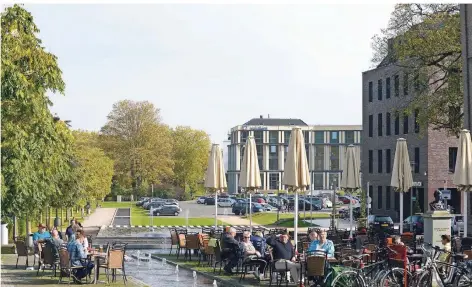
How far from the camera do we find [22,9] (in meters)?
20.9

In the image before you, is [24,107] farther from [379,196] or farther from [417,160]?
[379,196]

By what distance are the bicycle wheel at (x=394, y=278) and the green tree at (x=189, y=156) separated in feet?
342

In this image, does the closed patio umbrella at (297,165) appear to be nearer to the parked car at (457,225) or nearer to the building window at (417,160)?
the parked car at (457,225)

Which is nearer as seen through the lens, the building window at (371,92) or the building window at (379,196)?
the building window at (379,196)

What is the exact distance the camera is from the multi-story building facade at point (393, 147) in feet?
197

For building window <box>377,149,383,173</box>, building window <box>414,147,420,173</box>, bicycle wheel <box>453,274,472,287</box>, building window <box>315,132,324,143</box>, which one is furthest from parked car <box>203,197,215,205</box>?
bicycle wheel <box>453,274,472,287</box>

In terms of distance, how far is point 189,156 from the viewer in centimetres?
12319

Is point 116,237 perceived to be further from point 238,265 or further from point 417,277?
point 417,277

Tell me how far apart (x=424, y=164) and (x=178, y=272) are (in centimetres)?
4048

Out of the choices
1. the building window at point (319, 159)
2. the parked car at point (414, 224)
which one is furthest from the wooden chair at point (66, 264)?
the building window at point (319, 159)

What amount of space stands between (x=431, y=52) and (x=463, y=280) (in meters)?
28.6

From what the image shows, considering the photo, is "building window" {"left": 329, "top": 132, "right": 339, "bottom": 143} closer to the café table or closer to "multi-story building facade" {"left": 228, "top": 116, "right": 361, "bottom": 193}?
"multi-story building facade" {"left": 228, "top": 116, "right": 361, "bottom": 193}

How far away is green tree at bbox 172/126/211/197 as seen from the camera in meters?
122

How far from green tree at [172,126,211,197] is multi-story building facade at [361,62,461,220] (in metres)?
51.7
